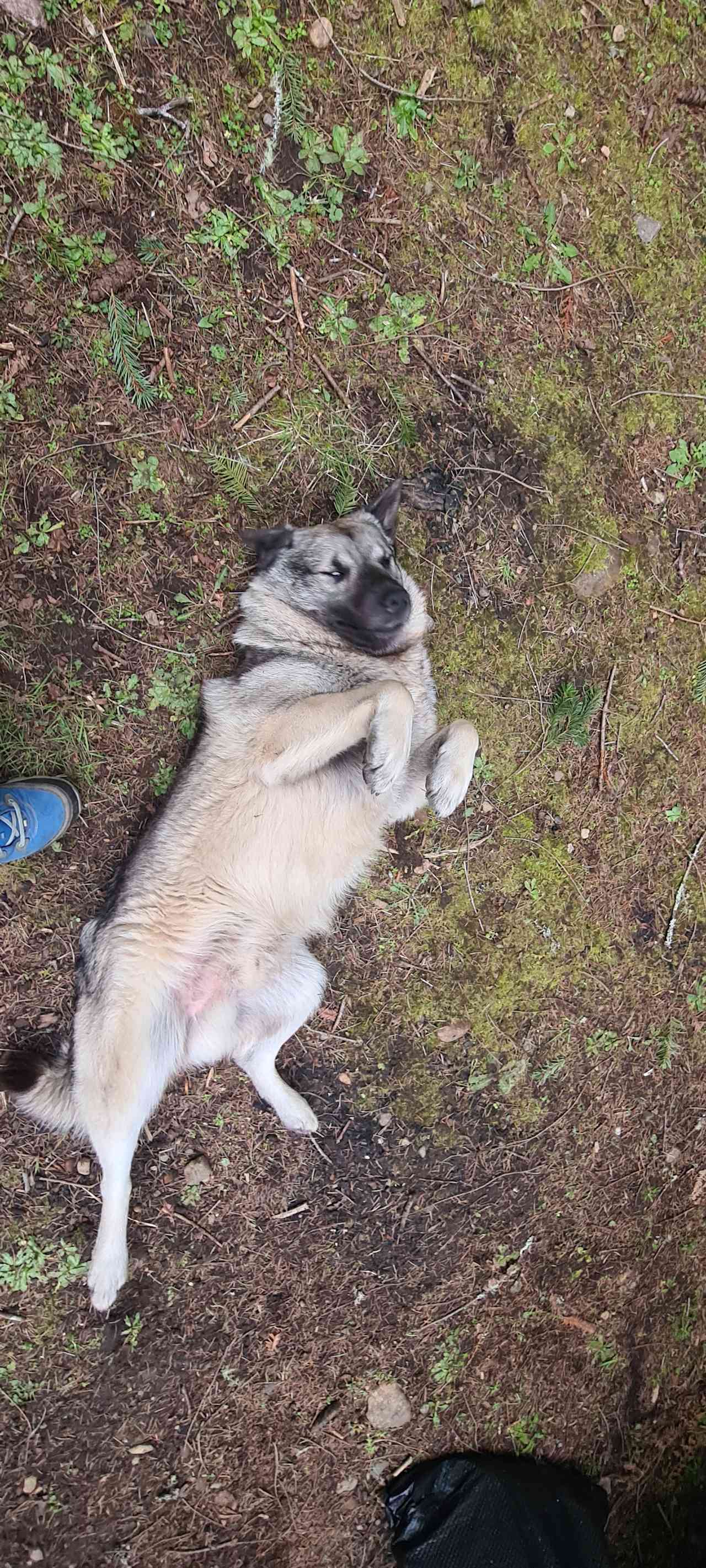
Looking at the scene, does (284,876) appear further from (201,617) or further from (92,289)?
(92,289)

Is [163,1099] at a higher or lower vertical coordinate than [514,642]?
lower

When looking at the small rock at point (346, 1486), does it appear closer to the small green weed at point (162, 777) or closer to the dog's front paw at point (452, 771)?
A: the dog's front paw at point (452, 771)

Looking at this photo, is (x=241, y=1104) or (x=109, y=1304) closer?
(x=109, y=1304)

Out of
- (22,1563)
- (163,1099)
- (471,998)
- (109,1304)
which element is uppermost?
(471,998)

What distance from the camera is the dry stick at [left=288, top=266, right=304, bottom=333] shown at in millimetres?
3936

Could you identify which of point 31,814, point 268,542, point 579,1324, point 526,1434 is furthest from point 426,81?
point 526,1434

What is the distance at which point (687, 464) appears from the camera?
467 cm

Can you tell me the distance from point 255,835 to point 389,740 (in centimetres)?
85

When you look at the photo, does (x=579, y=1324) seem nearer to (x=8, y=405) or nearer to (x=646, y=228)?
(x=8, y=405)

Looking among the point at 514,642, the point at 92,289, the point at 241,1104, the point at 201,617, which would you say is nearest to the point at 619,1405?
the point at 241,1104

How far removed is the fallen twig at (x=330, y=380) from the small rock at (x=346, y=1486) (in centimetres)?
623

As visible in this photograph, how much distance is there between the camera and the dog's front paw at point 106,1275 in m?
3.62

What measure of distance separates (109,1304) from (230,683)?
3347 mm

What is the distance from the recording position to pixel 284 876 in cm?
362
